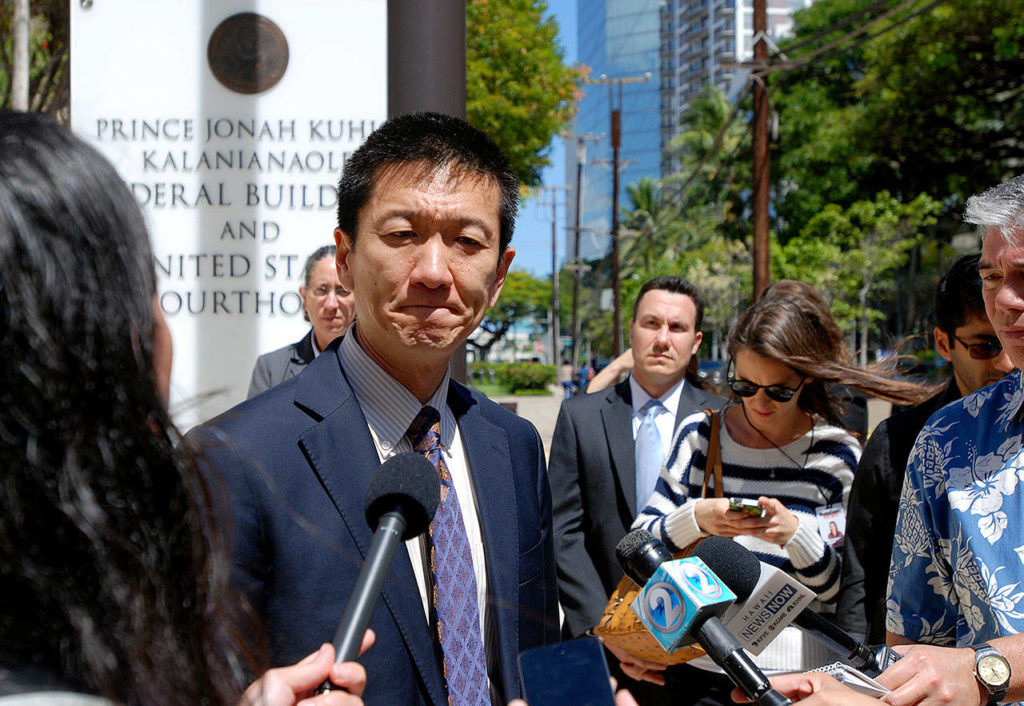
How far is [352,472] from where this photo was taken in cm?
184

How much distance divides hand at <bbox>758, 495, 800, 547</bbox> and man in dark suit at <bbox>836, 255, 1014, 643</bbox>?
260 mm

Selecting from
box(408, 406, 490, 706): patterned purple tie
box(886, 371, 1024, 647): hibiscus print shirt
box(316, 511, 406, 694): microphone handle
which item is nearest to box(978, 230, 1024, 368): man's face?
box(886, 371, 1024, 647): hibiscus print shirt

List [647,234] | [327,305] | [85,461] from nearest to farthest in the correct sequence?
[85,461], [327,305], [647,234]

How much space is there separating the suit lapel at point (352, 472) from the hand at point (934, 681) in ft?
2.96

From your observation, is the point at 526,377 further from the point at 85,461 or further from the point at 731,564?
the point at 85,461

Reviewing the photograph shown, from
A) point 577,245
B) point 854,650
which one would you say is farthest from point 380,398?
point 577,245

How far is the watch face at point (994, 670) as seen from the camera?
179cm

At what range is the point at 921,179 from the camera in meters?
Result: 27.2

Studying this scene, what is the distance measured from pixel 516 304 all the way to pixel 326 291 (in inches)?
2743

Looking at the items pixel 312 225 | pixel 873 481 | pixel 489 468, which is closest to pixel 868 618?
pixel 873 481

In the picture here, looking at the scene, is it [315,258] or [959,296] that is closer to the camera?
[959,296]

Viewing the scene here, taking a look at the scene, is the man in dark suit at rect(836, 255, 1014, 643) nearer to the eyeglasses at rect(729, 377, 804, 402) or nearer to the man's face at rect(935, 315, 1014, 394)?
the man's face at rect(935, 315, 1014, 394)

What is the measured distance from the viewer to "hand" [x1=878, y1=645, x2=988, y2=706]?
5.90 ft

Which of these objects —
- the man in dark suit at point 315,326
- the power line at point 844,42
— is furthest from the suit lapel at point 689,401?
the power line at point 844,42
